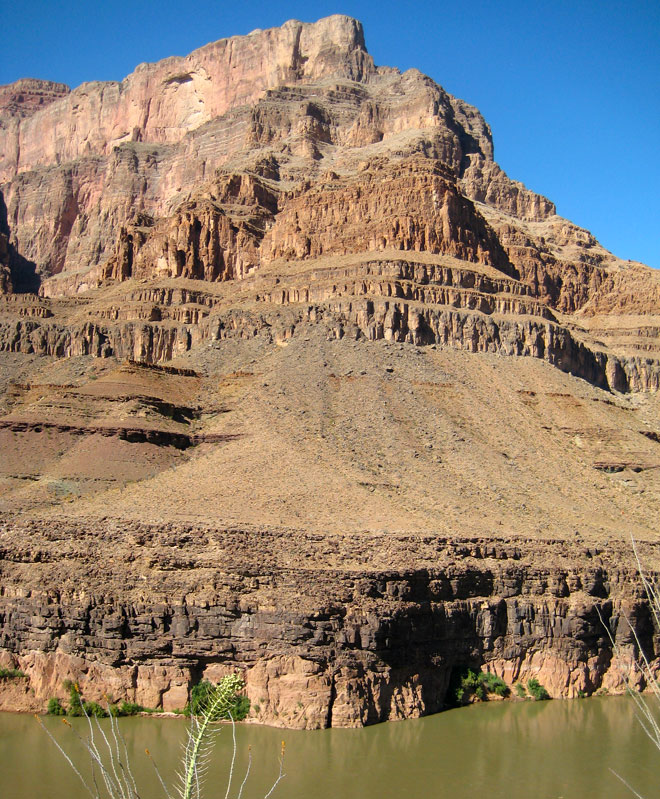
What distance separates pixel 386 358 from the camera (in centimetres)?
8612

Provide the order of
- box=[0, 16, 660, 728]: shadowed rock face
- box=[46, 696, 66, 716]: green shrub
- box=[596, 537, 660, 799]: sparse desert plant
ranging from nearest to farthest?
box=[596, 537, 660, 799]: sparse desert plant, box=[46, 696, 66, 716]: green shrub, box=[0, 16, 660, 728]: shadowed rock face

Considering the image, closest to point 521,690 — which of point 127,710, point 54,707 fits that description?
point 127,710

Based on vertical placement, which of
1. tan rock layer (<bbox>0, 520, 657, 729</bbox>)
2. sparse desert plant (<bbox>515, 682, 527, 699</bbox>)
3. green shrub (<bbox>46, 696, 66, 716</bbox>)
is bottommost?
green shrub (<bbox>46, 696, 66, 716</bbox>)

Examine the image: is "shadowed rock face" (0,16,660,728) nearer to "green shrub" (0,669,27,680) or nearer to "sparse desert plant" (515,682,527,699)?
"green shrub" (0,669,27,680)

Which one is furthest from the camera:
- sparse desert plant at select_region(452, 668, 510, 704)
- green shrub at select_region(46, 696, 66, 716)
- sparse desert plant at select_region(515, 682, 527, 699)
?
sparse desert plant at select_region(515, 682, 527, 699)

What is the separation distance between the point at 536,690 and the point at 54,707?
820 inches

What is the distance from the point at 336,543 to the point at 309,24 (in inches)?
6596

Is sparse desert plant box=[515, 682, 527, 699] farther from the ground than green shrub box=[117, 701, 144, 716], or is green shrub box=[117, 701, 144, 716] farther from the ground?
sparse desert plant box=[515, 682, 527, 699]

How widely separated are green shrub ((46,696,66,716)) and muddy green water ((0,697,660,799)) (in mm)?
319

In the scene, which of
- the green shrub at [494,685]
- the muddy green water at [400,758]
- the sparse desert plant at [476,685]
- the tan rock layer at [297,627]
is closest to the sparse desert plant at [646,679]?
the muddy green water at [400,758]

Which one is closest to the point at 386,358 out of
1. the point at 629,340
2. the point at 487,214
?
the point at 629,340

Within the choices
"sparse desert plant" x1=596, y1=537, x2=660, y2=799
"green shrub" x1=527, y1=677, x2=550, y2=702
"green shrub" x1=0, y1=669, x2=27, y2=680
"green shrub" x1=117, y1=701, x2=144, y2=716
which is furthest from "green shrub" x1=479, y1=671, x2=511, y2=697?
"green shrub" x1=0, y1=669, x2=27, y2=680

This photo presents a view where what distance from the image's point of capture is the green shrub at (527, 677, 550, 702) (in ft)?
151

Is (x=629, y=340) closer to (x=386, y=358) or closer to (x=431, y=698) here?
(x=386, y=358)
